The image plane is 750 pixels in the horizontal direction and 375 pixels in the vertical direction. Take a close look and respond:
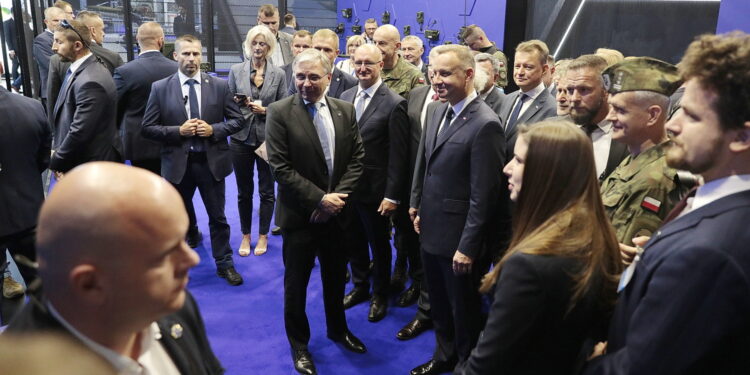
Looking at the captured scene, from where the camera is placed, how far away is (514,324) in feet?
4.87

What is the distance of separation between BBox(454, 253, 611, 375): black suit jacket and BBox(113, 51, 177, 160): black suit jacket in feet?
12.5

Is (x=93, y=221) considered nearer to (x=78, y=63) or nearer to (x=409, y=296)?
(x=409, y=296)

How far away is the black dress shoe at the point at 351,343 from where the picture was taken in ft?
11.0

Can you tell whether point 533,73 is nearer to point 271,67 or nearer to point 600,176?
point 600,176

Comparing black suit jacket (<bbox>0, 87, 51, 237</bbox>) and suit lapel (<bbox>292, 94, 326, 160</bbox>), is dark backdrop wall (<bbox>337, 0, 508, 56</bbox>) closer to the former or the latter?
suit lapel (<bbox>292, 94, 326, 160</bbox>)

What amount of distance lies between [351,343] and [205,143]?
73.6 inches

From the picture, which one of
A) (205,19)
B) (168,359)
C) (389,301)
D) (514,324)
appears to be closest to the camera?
(168,359)

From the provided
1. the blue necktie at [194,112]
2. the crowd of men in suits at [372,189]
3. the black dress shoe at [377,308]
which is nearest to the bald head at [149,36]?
the crowd of men in suits at [372,189]

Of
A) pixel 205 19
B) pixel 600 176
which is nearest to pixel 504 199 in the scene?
pixel 600 176

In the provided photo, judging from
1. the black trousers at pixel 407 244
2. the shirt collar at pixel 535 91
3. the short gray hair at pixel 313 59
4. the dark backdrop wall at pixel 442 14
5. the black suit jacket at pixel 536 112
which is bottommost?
the black trousers at pixel 407 244

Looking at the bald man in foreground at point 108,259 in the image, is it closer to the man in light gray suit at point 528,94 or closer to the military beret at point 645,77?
the military beret at point 645,77

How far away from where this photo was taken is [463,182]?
9.21 ft

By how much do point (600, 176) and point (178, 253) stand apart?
84.9 inches

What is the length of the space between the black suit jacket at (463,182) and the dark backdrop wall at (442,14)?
6.11 m
